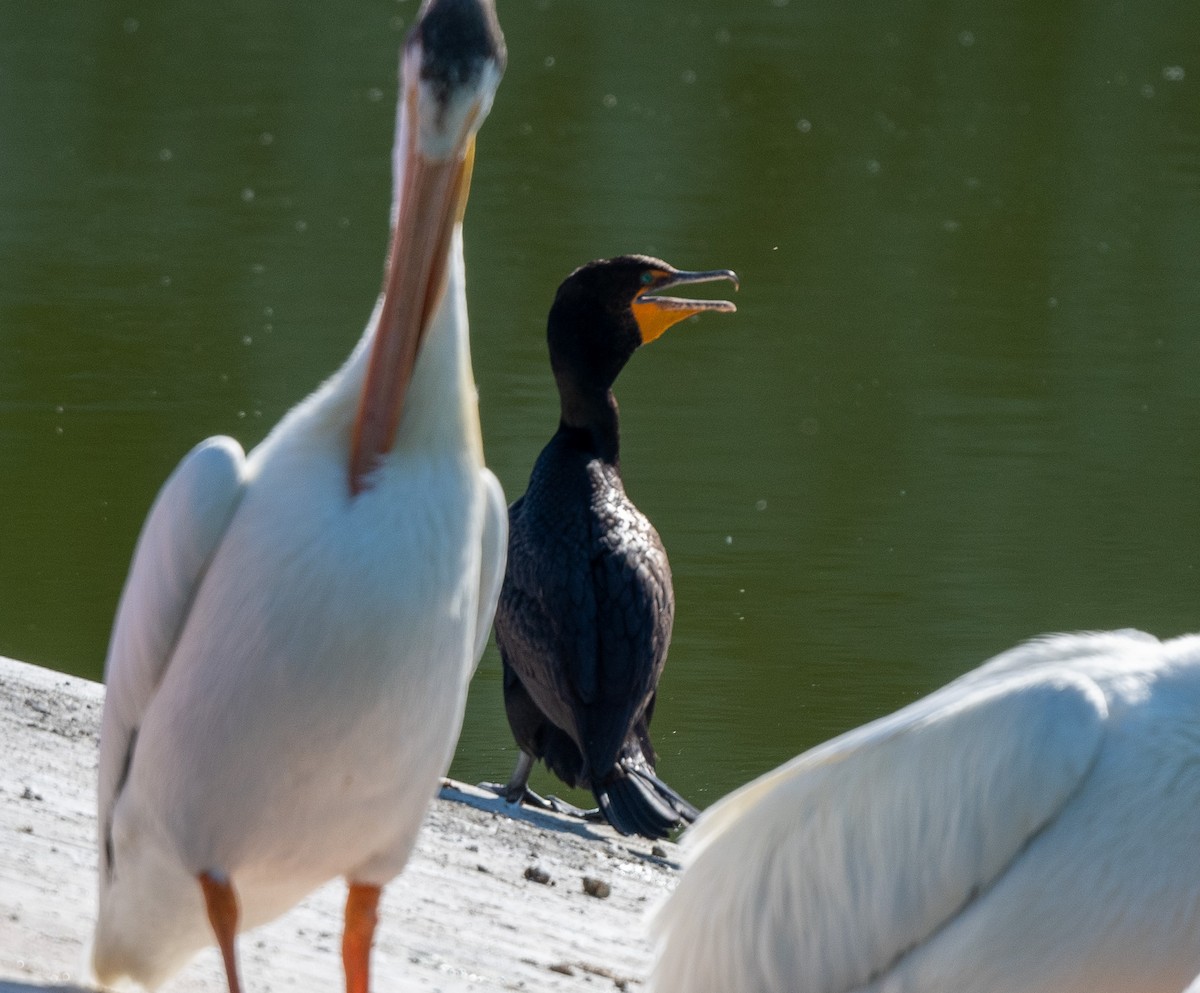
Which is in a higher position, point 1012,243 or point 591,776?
point 1012,243

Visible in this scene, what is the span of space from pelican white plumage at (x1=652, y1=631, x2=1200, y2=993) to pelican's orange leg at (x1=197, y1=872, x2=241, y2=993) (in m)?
0.66

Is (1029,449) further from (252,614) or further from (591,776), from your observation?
(252,614)

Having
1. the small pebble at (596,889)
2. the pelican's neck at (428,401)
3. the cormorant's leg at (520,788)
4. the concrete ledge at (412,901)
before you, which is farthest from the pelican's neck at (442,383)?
the cormorant's leg at (520,788)

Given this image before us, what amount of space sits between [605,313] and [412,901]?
2.05 meters

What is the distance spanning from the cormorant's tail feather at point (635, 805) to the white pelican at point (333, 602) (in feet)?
6.38

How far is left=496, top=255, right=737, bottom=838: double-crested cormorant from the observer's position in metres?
4.94

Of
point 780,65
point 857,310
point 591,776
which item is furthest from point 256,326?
point 780,65

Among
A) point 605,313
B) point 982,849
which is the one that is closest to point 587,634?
point 605,313

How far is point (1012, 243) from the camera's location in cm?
1436

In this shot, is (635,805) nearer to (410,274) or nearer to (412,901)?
(412,901)

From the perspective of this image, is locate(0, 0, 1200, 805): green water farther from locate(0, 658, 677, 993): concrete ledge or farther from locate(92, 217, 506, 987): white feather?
locate(92, 217, 506, 987): white feather

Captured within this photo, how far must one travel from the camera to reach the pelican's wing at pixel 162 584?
2.83m

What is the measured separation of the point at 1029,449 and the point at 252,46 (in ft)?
42.1

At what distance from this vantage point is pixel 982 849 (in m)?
2.90
